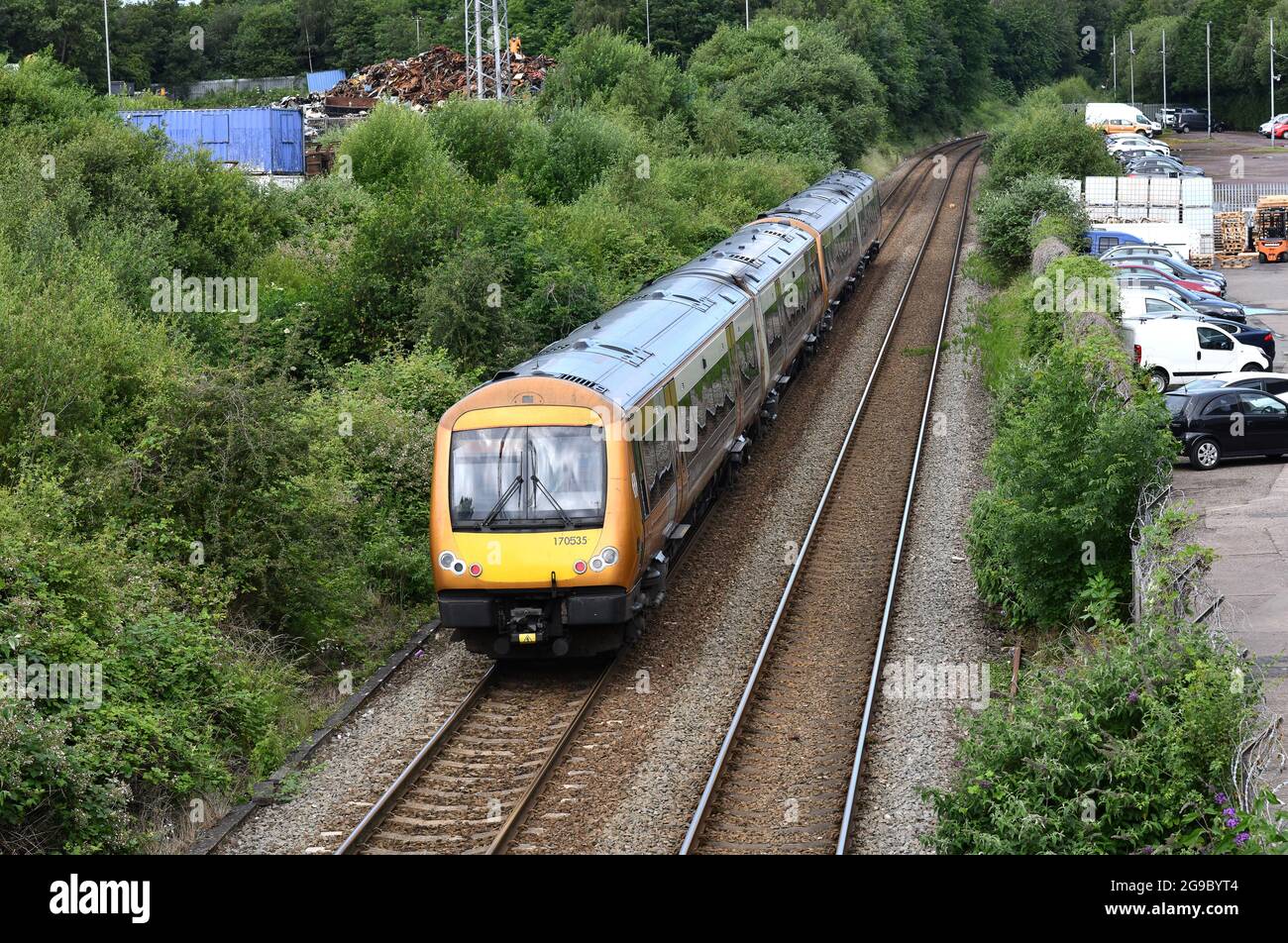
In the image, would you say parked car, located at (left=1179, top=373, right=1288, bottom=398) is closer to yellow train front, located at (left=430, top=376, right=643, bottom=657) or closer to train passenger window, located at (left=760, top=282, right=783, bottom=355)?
train passenger window, located at (left=760, top=282, right=783, bottom=355)

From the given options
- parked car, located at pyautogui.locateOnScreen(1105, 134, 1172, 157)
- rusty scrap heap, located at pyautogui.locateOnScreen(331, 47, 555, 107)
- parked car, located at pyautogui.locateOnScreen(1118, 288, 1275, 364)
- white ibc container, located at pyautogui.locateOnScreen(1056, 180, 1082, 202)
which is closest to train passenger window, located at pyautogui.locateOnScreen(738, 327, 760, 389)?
parked car, located at pyautogui.locateOnScreen(1118, 288, 1275, 364)

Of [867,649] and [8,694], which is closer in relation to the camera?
[8,694]

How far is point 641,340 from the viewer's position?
61.4 ft

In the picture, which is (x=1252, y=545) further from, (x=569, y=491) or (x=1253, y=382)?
(x=569, y=491)

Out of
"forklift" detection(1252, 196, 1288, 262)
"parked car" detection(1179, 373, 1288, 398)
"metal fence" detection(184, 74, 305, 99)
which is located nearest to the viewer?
"parked car" detection(1179, 373, 1288, 398)

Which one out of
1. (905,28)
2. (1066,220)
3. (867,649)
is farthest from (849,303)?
(905,28)

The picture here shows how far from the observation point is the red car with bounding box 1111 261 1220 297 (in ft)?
116

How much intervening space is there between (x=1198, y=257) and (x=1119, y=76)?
7863 cm

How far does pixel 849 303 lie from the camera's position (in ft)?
129

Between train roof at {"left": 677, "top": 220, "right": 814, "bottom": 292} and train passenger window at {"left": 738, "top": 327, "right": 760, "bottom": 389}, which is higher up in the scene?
train roof at {"left": 677, "top": 220, "right": 814, "bottom": 292}

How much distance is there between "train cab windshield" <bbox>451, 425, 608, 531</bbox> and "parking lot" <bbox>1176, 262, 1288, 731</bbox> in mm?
6649

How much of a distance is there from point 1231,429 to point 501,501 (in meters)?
13.7

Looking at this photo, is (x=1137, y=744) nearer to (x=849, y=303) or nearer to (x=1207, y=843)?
(x=1207, y=843)

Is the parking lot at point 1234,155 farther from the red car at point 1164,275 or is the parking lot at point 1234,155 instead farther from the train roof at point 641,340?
the train roof at point 641,340
